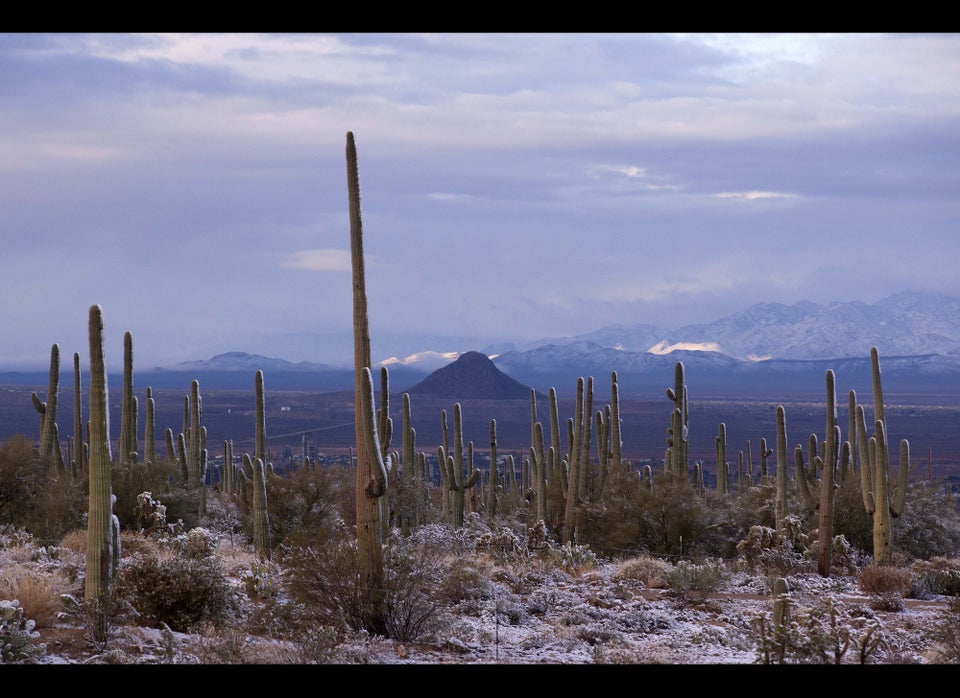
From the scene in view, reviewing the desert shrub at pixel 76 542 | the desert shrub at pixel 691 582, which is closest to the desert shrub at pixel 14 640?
the desert shrub at pixel 76 542

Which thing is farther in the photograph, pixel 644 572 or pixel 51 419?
pixel 51 419

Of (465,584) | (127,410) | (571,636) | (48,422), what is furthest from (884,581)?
(48,422)

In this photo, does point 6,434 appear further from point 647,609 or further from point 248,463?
point 647,609

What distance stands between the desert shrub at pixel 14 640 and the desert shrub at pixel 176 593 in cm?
128

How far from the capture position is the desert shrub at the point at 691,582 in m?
15.6

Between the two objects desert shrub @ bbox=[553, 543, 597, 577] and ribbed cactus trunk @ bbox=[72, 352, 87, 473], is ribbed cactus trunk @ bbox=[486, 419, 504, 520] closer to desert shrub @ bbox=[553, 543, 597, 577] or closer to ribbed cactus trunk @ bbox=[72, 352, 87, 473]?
ribbed cactus trunk @ bbox=[72, 352, 87, 473]

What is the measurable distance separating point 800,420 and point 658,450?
26900mm

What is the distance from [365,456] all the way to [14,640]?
13.1ft

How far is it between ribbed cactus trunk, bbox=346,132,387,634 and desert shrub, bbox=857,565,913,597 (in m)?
8.01

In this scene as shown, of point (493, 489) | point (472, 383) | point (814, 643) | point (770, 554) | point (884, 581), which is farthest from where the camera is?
point (472, 383)

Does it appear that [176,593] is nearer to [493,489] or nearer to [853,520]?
[853,520]

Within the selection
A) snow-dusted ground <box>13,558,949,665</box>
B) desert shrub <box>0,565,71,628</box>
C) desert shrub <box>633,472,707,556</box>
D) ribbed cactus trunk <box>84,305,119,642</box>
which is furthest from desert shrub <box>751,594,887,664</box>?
desert shrub <box>633,472,707,556</box>

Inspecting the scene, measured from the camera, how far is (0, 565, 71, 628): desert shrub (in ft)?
36.3

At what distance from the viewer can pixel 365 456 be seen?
12031 millimetres
